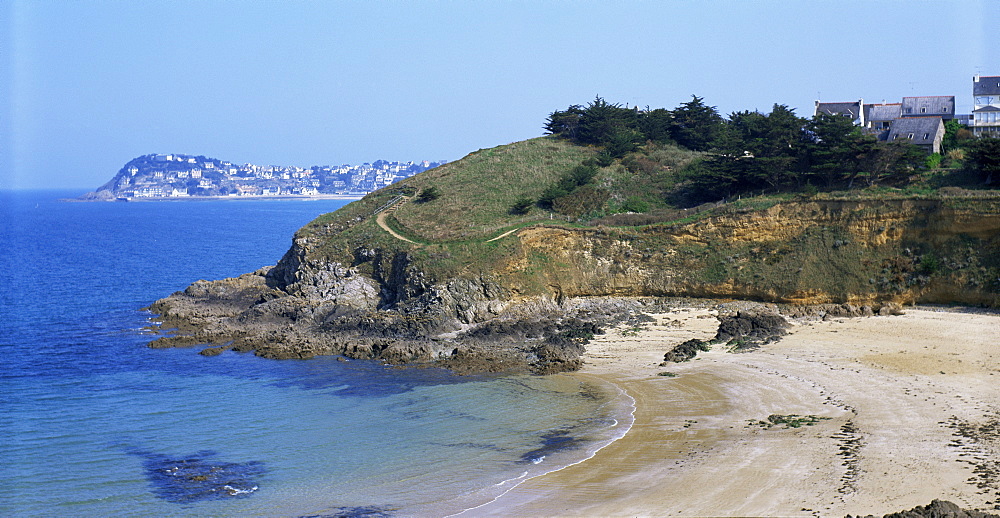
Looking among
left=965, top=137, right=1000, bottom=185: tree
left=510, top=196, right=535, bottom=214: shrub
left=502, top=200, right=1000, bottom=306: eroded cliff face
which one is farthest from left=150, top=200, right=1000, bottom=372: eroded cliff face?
left=510, top=196, right=535, bottom=214: shrub

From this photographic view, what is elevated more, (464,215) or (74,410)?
(464,215)

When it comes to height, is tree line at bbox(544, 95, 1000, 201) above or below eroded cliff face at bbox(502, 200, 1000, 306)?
above

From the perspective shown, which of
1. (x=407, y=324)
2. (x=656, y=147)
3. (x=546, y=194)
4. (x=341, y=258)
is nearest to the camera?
(x=407, y=324)

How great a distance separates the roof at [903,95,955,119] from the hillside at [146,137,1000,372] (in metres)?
21.7

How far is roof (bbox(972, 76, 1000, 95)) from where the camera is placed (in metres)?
51.6

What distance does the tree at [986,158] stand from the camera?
123 ft

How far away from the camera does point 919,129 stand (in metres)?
47.6

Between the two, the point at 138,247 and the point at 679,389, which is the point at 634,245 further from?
the point at 138,247

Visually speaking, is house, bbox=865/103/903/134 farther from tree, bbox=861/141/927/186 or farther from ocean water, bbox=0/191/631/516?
ocean water, bbox=0/191/631/516

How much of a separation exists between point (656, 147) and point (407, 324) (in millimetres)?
30897

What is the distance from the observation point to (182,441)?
22797 mm

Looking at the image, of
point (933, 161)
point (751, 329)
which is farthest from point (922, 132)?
point (751, 329)

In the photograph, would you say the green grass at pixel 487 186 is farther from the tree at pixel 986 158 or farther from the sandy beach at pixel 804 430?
the tree at pixel 986 158

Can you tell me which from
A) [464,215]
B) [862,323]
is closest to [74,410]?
[464,215]
